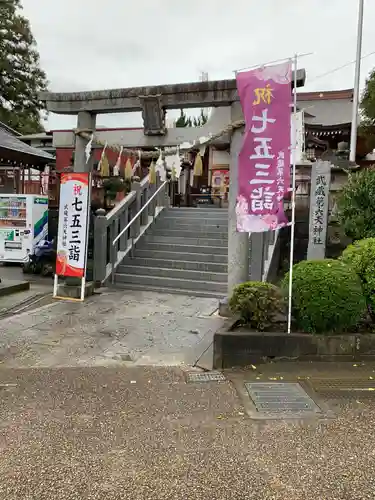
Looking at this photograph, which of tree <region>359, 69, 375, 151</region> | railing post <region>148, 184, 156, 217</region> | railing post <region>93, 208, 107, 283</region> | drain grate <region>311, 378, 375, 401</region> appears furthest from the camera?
tree <region>359, 69, 375, 151</region>

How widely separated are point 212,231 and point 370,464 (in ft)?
28.1

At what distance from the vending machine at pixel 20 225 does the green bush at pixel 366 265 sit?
392 inches

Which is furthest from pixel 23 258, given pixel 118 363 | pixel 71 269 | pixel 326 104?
pixel 326 104

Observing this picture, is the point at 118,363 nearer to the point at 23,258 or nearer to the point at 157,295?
the point at 157,295

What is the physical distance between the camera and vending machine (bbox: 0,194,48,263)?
12883 millimetres

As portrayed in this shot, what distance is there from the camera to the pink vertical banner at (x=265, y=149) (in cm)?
561

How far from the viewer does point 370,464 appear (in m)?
3.03

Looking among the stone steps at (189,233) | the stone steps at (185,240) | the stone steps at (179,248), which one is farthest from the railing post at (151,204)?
the stone steps at (179,248)

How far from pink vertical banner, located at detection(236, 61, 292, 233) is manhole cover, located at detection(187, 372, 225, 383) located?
1.99m

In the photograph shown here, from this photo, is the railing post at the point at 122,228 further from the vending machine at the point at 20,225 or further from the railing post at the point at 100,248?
the vending machine at the point at 20,225

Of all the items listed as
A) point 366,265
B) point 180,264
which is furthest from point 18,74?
point 366,265

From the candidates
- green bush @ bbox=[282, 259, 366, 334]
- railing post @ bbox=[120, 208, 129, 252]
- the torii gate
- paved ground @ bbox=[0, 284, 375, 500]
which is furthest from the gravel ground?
railing post @ bbox=[120, 208, 129, 252]

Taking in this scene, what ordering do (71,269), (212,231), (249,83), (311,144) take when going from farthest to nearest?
(311,144)
(212,231)
(71,269)
(249,83)

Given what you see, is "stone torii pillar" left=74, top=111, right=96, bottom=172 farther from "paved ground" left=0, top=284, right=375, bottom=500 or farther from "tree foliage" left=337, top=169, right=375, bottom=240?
"tree foliage" left=337, top=169, right=375, bottom=240
